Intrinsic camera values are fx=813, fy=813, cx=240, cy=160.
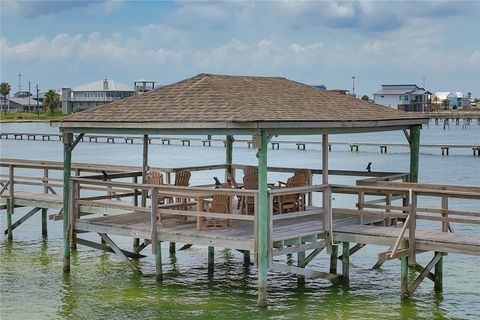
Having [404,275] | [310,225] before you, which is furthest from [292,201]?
[404,275]

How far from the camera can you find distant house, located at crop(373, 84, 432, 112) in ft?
613

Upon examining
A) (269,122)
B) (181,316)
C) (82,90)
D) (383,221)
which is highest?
(82,90)

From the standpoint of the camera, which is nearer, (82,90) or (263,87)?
(263,87)

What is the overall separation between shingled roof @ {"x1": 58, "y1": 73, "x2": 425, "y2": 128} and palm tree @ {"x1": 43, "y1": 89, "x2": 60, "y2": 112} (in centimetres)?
16159

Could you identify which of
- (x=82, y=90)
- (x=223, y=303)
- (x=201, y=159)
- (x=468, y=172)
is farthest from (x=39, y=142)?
(x=223, y=303)

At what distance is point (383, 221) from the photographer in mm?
17047

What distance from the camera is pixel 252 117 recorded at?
14266mm

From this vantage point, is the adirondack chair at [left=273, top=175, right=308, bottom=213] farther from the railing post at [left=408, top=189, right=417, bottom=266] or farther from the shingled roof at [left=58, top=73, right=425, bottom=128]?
the railing post at [left=408, top=189, right=417, bottom=266]

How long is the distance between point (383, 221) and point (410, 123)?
87.9 inches

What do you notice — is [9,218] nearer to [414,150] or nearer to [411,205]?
[414,150]

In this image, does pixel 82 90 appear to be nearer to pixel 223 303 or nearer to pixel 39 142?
pixel 39 142

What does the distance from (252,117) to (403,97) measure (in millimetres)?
176615

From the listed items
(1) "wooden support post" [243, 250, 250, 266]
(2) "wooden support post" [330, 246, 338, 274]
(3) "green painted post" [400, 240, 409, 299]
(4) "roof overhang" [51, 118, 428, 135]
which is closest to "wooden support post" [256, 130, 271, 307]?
(4) "roof overhang" [51, 118, 428, 135]

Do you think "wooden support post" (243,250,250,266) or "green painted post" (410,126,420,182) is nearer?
"green painted post" (410,126,420,182)
